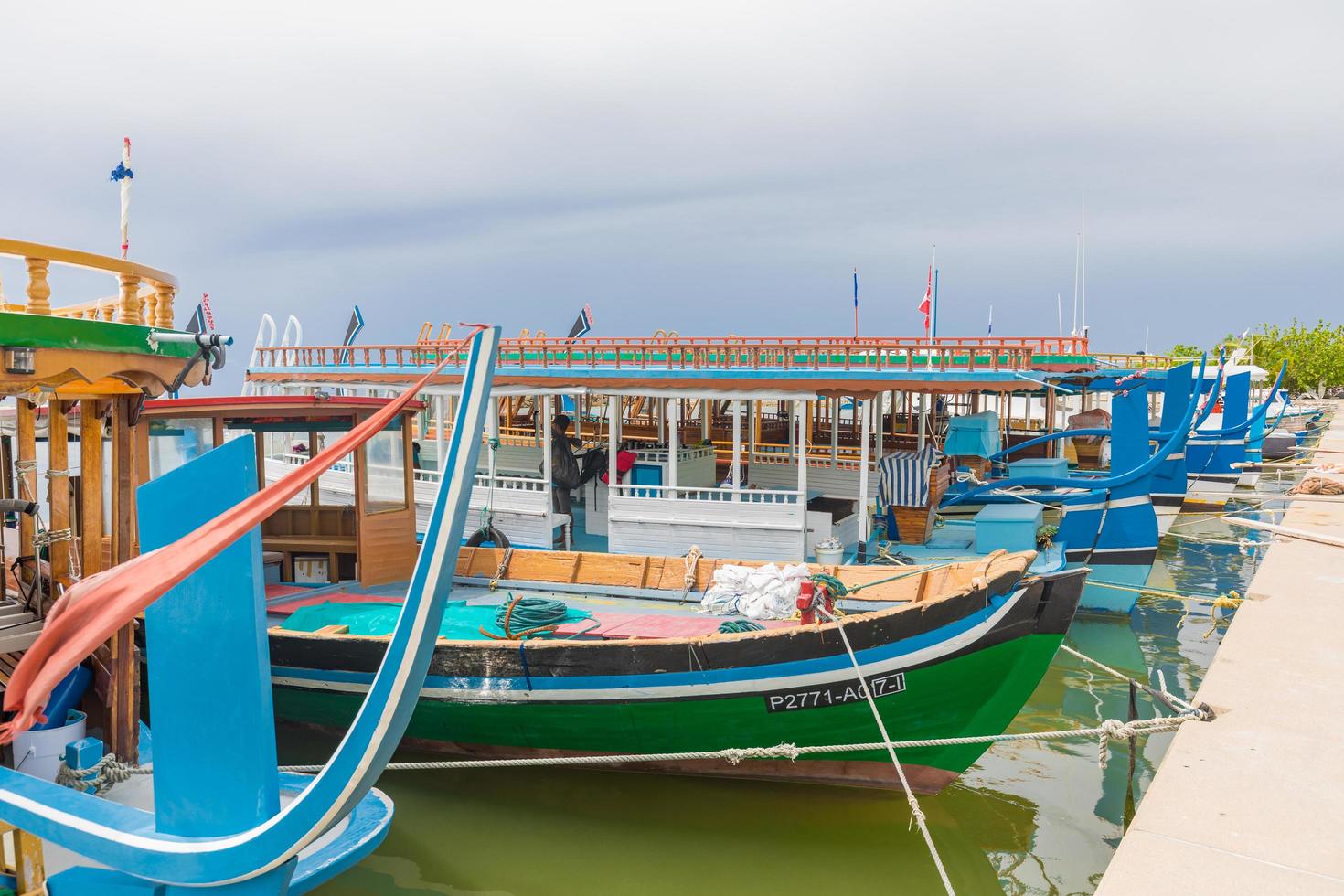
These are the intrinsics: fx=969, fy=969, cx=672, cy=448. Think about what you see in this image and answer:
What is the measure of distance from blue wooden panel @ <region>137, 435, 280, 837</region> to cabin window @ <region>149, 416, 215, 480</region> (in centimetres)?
500

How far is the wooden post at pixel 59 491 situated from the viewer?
677cm

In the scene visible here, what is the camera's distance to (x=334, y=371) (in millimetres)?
16719

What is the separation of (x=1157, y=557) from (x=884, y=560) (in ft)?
26.9

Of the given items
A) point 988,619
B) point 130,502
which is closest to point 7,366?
point 130,502

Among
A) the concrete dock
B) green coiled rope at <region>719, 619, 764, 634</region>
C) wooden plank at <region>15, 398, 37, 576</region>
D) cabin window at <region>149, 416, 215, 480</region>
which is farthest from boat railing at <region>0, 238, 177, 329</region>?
the concrete dock

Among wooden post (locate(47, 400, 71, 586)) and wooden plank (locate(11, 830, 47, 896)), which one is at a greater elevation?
wooden post (locate(47, 400, 71, 586))

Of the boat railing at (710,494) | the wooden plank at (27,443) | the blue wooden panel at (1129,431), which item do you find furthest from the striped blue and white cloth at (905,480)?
the wooden plank at (27,443)

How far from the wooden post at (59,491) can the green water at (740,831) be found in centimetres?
311

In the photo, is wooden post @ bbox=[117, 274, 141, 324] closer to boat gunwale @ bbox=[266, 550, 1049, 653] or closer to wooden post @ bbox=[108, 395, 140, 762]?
wooden post @ bbox=[108, 395, 140, 762]

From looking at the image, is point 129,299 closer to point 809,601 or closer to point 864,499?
point 809,601

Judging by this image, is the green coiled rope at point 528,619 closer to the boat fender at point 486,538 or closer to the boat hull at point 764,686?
the boat hull at point 764,686

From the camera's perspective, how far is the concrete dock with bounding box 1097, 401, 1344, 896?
4531 millimetres

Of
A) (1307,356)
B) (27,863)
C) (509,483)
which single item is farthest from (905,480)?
(1307,356)

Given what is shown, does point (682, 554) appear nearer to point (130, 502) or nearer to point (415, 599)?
point (130, 502)
